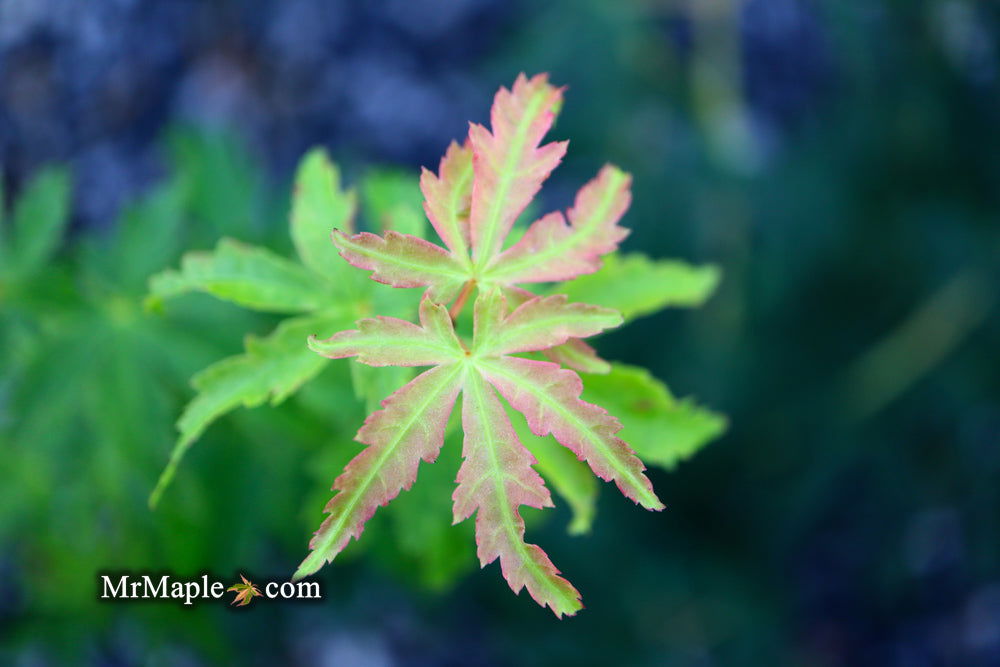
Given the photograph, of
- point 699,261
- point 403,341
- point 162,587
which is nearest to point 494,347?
point 403,341

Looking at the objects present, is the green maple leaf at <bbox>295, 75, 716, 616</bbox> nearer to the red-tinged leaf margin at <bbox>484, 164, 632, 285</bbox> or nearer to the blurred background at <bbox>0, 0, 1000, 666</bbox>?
the red-tinged leaf margin at <bbox>484, 164, 632, 285</bbox>

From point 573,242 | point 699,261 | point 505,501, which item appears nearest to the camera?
point 505,501

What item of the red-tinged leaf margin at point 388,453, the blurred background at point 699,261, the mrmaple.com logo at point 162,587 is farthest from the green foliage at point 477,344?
the blurred background at point 699,261

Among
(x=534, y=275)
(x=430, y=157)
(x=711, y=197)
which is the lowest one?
(x=534, y=275)

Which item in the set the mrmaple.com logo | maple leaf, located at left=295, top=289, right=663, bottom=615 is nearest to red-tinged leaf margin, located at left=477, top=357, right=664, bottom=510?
maple leaf, located at left=295, top=289, right=663, bottom=615

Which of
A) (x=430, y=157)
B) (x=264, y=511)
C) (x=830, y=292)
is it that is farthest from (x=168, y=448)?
(x=830, y=292)

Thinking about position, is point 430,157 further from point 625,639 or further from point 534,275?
point 534,275

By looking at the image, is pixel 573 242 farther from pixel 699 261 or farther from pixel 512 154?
pixel 699 261
